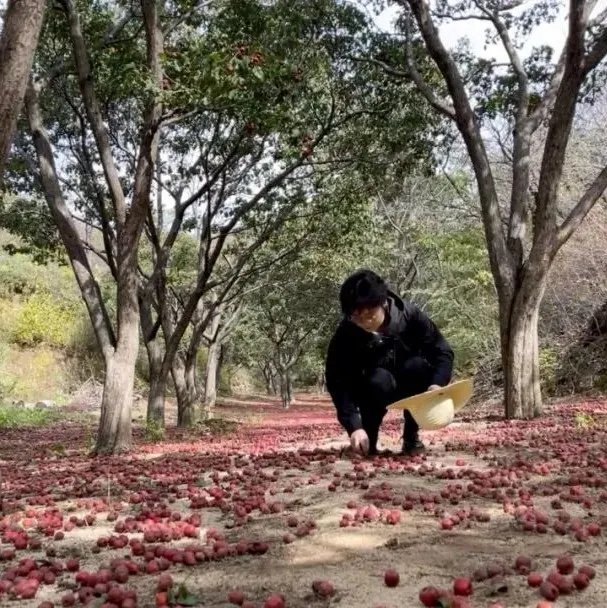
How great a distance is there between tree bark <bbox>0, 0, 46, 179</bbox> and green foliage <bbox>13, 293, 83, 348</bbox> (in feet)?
79.5

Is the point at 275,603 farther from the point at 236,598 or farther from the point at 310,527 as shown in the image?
the point at 310,527

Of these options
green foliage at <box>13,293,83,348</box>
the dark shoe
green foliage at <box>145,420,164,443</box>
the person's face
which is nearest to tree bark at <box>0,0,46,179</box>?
the person's face

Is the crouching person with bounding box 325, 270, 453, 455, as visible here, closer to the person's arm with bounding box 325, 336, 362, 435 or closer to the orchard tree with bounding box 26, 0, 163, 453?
the person's arm with bounding box 325, 336, 362, 435

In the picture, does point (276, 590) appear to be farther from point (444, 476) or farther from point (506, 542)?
point (444, 476)

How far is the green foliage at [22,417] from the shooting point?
15.8 meters

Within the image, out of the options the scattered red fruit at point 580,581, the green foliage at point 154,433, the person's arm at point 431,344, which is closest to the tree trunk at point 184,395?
the green foliage at point 154,433

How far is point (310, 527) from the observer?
3627 mm

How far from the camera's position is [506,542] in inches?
130

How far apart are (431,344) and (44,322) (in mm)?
24198

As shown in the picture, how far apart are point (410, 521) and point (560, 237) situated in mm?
6667

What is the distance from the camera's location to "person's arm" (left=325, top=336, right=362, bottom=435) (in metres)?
5.05

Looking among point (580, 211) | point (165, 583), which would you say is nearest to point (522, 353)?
point (580, 211)

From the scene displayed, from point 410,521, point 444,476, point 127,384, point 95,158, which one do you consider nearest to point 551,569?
point 410,521

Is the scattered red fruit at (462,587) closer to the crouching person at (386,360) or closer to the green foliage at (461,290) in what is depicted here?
the crouching person at (386,360)
